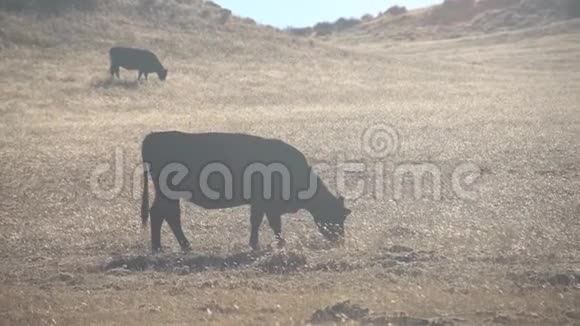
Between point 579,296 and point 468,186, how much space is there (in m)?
7.12

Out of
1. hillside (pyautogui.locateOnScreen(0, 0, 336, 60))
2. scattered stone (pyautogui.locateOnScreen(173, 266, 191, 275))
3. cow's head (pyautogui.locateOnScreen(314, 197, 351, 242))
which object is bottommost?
scattered stone (pyautogui.locateOnScreen(173, 266, 191, 275))

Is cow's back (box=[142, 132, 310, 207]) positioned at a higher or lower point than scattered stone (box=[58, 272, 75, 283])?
higher

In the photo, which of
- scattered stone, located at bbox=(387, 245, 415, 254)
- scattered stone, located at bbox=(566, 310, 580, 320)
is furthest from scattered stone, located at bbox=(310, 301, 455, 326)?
scattered stone, located at bbox=(387, 245, 415, 254)

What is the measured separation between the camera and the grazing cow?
10.9 m

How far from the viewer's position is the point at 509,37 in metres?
64.2

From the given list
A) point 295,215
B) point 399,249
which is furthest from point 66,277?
point 295,215

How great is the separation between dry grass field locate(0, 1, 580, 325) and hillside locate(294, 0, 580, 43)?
3311 centimetres

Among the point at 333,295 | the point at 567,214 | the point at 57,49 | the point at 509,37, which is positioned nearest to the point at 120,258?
the point at 333,295

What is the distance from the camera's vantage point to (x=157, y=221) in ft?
35.6

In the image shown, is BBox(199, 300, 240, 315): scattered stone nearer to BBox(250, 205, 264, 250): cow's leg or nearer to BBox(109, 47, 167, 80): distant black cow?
BBox(250, 205, 264, 250): cow's leg

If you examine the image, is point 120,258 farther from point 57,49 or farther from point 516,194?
point 57,49

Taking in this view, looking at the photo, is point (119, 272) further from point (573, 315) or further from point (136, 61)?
point (136, 61)

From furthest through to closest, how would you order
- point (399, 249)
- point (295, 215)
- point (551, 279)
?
1. point (295, 215)
2. point (399, 249)
3. point (551, 279)

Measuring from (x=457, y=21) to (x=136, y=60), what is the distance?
57711mm
